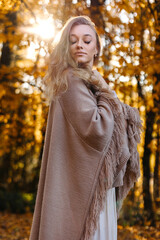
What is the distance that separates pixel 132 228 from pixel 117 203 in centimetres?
377

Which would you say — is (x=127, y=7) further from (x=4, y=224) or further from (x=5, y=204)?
(x=5, y=204)

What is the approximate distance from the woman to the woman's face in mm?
22

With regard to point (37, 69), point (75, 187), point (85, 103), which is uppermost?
point (37, 69)

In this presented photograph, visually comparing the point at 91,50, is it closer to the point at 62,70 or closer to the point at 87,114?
the point at 62,70

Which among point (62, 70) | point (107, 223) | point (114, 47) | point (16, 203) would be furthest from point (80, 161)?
point (16, 203)

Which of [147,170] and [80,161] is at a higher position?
[147,170]

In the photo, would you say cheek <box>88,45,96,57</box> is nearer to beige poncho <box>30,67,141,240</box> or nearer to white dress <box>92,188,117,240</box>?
beige poncho <box>30,67,141,240</box>

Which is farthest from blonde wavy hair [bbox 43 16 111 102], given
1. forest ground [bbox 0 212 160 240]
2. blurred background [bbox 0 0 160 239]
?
forest ground [bbox 0 212 160 240]

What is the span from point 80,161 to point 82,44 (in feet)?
2.75

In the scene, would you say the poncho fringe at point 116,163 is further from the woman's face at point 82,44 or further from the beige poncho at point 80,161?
the woman's face at point 82,44

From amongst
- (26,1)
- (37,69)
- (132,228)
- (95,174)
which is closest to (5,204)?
(132,228)

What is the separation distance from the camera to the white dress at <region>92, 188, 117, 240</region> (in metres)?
1.95

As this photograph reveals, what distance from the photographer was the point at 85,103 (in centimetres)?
193

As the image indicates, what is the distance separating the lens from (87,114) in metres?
1.89
